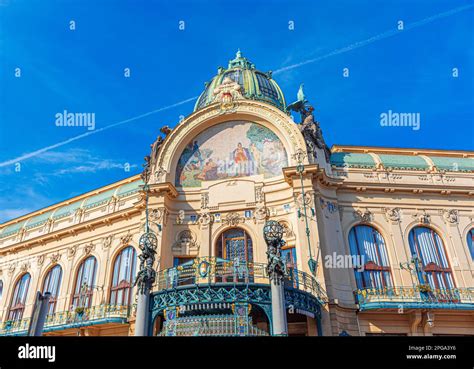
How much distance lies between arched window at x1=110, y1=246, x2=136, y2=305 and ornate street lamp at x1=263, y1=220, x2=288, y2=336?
1029cm

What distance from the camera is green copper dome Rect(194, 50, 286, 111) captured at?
27.0 meters

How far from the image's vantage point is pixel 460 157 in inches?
930

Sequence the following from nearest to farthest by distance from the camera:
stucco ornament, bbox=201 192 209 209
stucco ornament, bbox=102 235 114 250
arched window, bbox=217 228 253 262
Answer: arched window, bbox=217 228 253 262 < stucco ornament, bbox=201 192 209 209 < stucco ornament, bbox=102 235 114 250

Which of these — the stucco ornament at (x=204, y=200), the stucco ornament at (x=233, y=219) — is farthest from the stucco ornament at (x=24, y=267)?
the stucco ornament at (x=233, y=219)

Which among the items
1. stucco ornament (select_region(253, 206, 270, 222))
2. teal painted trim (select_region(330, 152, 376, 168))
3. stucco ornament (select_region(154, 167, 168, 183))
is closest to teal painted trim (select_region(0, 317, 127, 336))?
stucco ornament (select_region(154, 167, 168, 183))

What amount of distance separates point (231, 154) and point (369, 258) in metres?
9.44

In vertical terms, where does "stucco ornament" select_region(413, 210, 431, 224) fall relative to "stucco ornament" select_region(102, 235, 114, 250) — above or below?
below

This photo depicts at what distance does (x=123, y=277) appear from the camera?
21531 millimetres

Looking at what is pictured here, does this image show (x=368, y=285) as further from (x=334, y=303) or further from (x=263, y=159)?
(x=263, y=159)

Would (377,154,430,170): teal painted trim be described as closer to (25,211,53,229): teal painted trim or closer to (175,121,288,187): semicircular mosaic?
(175,121,288,187): semicircular mosaic

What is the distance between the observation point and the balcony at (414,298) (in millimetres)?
16859

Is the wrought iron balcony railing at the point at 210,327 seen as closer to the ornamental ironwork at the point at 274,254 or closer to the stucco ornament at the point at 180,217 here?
the ornamental ironwork at the point at 274,254

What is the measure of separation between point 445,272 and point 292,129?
10717 millimetres

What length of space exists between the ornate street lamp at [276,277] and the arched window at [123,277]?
33.8 ft
